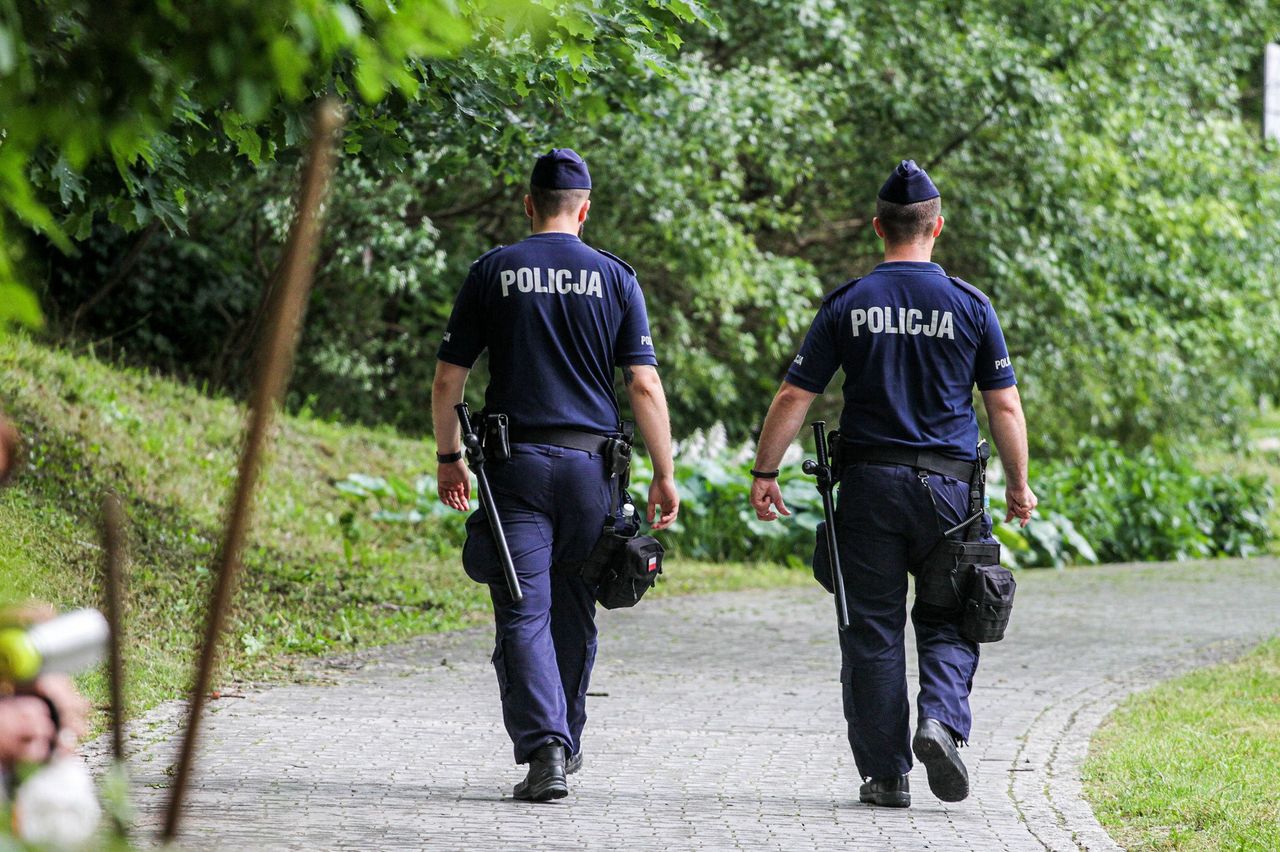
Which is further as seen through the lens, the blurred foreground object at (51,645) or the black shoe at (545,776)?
the black shoe at (545,776)

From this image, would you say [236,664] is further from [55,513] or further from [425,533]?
[425,533]

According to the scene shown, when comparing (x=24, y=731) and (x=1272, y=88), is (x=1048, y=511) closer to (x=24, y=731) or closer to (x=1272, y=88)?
(x=1272, y=88)

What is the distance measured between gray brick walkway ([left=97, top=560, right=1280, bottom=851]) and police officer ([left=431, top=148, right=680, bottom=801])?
15.2 inches

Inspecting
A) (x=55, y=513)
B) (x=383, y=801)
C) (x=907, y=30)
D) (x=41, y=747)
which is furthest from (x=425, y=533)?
(x=41, y=747)

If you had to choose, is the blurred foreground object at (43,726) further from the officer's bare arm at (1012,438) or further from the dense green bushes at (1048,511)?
the dense green bushes at (1048,511)

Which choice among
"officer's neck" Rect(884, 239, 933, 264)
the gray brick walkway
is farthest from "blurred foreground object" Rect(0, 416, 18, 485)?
"officer's neck" Rect(884, 239, 933, 264)

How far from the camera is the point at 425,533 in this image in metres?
12.4

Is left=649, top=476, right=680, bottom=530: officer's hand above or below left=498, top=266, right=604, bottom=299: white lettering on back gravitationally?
below

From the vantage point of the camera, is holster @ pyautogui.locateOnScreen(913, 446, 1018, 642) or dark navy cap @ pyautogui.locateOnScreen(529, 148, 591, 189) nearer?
holster @ pyautogui.locateOnScreen(913, 446, 1018, 642)

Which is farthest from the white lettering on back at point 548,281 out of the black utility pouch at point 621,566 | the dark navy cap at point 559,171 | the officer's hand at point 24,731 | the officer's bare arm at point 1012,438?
the officer's hand at point 24,731

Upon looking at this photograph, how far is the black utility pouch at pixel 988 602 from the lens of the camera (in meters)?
5.09

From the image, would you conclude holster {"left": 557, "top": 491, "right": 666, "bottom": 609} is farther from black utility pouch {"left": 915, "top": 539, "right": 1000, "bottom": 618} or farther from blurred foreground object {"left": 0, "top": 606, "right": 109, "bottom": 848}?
blurred foreground object {"left": 0, "top": 606, "right": 109, "bottom": 848}

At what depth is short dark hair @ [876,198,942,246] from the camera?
5312 millimetres

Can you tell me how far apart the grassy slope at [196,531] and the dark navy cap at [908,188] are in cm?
337
